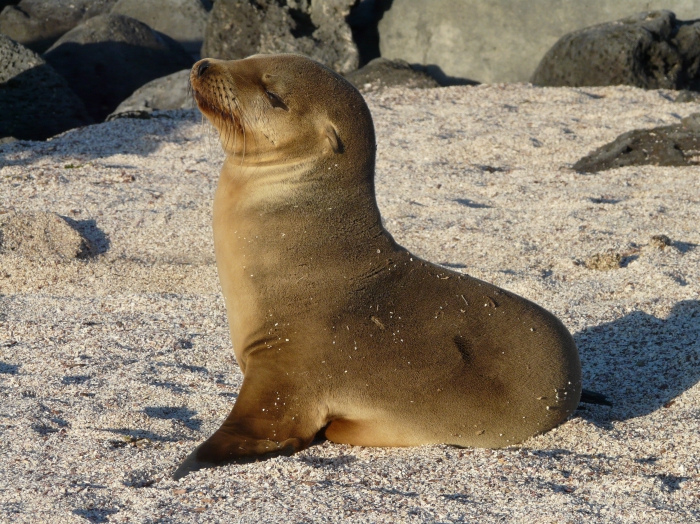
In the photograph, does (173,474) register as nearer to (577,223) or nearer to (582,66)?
(577,223)

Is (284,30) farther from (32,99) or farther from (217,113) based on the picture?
(217,113)

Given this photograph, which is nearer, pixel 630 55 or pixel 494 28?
pixel 630 55

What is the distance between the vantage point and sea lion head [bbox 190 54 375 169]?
3576 mm

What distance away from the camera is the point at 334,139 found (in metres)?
3.53

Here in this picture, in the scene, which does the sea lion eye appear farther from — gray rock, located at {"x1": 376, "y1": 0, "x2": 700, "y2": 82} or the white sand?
gray rock, located at {"x1": 376, "y1": 0, "x2": 700, "y2": 82}

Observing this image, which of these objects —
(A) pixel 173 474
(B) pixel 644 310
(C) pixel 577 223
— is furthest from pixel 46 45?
(A) pixel 173 474

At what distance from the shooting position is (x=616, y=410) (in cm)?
392

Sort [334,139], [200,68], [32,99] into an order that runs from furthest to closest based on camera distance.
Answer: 1. [32,99]
2. [200,68]
3. [334,139]

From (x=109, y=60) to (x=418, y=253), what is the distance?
8453 millimetres

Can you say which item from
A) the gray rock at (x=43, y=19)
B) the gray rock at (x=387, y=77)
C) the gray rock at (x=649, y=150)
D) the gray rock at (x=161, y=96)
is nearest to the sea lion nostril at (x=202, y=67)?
the gray rock at (x=649, y=150)

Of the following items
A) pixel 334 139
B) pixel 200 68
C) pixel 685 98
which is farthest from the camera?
pixel 685 98

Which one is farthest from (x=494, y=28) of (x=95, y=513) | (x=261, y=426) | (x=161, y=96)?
(x=95, y=513)

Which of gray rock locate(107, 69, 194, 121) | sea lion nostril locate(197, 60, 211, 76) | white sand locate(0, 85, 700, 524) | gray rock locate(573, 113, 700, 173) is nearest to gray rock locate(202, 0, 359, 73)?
gray rock locate(107, 69, 194, 121)

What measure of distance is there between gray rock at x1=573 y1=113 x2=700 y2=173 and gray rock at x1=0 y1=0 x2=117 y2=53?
995 cm
